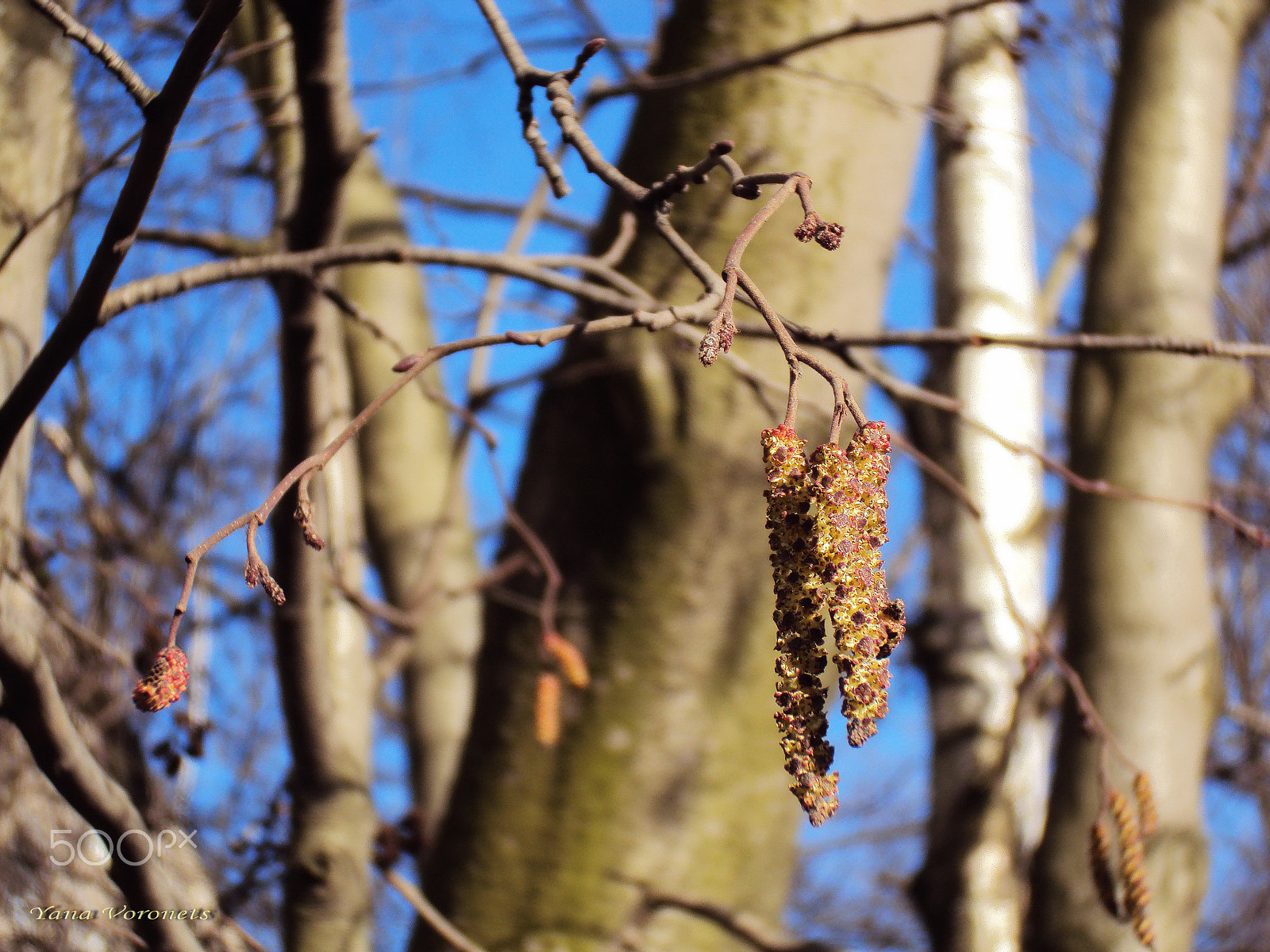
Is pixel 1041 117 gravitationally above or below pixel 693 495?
above

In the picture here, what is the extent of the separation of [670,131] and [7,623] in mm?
1214

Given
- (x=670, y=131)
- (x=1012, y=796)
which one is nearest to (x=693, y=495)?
(x=670, y=131)

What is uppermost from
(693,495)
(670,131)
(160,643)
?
(670,131)

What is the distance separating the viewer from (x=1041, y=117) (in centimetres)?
346

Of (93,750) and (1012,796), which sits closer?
(93,750)

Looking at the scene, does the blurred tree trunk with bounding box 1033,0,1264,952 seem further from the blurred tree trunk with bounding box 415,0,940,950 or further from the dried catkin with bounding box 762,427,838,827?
the dried catkin with bounding box 762,427,838,827

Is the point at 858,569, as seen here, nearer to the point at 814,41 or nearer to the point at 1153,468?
the point at 814,41

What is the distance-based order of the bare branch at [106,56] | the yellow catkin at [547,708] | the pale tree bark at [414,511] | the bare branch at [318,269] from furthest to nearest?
the pale tree bark at [414,511] < the yellow catkin at [547,708] < the bare branch at [318,269] < the bare branch at [106,56]

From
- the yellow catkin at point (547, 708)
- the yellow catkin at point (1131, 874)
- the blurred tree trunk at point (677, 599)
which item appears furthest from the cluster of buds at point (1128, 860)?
the yellow catkin at point (547, 708)

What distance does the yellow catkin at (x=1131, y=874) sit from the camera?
3.69 feet

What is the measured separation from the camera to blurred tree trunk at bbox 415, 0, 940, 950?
1615 millimetres

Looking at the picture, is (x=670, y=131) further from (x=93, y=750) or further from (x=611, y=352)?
(x=93, y=750)

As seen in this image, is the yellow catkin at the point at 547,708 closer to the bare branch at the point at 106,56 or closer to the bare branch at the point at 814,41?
the bare branch at the point at 814,41

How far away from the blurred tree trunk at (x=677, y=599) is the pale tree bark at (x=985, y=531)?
12.9 inches
